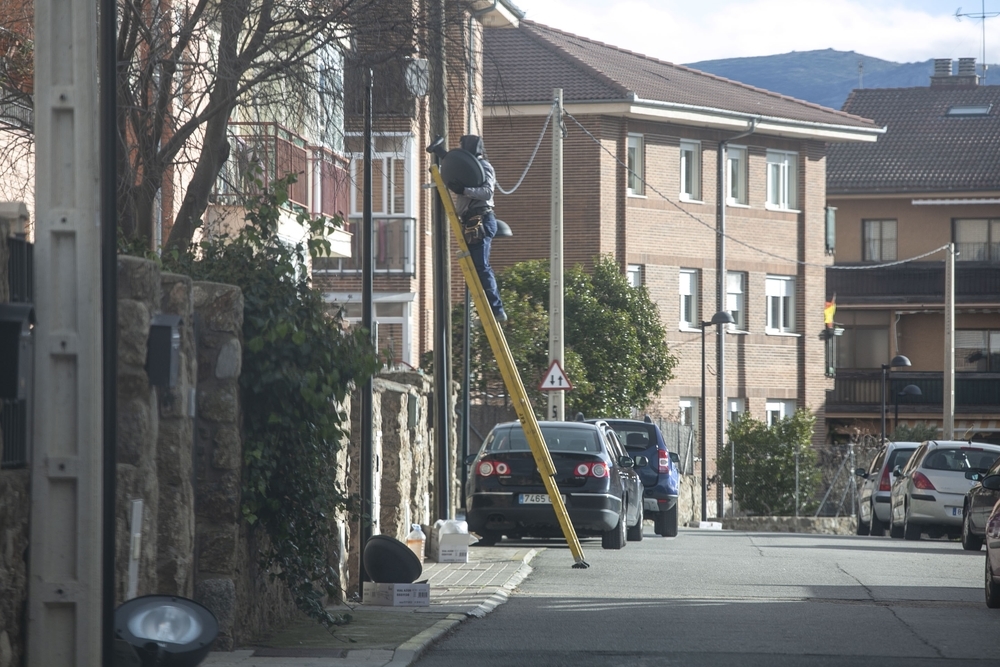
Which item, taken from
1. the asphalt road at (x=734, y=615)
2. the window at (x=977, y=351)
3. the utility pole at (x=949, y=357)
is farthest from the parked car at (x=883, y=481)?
the window at (x=977, y=351)

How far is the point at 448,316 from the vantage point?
794 inches

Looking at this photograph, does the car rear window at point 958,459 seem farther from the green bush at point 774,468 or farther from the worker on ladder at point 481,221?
A: the green bush at point 774,468

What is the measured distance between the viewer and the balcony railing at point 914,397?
57.8 m

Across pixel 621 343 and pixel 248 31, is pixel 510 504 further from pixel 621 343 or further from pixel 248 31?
pixel 621 343

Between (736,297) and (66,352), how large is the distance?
1710 inches

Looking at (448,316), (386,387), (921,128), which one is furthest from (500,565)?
(921,128)

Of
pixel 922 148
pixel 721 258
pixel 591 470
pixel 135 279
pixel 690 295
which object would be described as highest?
pixel 922 148

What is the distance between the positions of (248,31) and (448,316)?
6.51 m

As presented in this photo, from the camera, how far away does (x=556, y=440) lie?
20828 millimetres

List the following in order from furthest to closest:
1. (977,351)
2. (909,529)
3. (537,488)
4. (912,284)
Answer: (977,351), (912,284), (909,529), (537,488)

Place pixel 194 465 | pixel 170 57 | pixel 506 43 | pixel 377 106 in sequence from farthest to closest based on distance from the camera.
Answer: pixel 506 43, pixel 377 106, pixel 170 57, pixel 194 465

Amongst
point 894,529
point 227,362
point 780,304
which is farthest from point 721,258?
point 227,362

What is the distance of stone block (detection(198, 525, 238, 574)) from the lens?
10.2 meters

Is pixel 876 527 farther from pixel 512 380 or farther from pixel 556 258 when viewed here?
pixel 512 380
